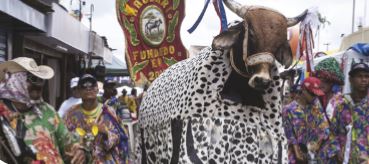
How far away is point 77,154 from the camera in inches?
211

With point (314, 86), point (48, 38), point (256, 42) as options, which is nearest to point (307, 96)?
point (314, 86)

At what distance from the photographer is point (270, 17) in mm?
4766

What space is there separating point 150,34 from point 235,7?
14.6 feet

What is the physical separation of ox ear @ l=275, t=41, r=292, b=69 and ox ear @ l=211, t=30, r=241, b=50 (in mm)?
337

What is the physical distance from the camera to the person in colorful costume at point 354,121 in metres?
6.45

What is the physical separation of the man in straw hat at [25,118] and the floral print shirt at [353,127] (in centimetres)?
297

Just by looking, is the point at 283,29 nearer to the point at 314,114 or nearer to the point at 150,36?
the point at 314,114

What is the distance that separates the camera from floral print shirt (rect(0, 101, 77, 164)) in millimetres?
4891

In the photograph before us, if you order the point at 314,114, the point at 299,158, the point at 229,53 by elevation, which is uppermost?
the point at 229,53

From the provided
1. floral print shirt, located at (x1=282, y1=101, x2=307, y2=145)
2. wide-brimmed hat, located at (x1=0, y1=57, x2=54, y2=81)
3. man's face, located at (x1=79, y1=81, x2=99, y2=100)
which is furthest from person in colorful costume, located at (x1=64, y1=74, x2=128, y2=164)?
floral print shirt, located at (x1=282, y1=101, x2=307, y2=145)

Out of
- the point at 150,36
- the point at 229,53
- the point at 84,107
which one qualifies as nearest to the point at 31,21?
the point at 150,36

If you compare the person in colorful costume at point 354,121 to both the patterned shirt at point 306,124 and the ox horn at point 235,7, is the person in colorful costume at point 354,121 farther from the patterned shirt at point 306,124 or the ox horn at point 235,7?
the ox horn at point 235,7

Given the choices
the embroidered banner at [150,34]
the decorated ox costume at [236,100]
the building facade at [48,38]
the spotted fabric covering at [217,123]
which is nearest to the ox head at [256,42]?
the decorated ox costume at [236,100]

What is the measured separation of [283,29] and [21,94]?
2028 millimetres
